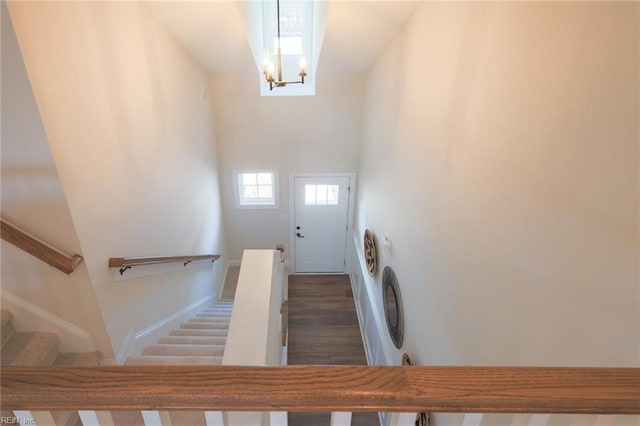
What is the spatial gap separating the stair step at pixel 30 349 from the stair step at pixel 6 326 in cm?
2

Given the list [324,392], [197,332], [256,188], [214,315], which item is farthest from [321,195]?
[324,392]

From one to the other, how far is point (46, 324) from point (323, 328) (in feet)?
11.3

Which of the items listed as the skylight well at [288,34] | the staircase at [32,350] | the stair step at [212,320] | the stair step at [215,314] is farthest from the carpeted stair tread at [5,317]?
the skylight well at [288,34]

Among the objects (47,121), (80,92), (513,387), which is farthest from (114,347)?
(513,387)

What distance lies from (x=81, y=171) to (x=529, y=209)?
88.3 inches

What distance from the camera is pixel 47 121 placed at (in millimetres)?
1432

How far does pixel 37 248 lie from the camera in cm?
157

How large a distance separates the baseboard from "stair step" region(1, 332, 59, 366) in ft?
0.13

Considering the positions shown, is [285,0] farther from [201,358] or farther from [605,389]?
[605,389]

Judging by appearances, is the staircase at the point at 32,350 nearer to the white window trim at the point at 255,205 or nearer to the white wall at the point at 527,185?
the white wall at the point at 527,185

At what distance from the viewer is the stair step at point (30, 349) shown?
1.67 metres

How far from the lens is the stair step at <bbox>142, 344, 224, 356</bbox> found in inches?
93.4

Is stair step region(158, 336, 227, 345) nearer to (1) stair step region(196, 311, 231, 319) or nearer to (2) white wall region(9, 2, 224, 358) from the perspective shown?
(2) white wall region(9, 2, 224, 358)

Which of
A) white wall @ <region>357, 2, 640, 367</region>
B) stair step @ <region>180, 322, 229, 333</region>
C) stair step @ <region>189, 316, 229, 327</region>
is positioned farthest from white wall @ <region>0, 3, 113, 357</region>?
white wall @ <region>357, 2, 640, 367</region>
